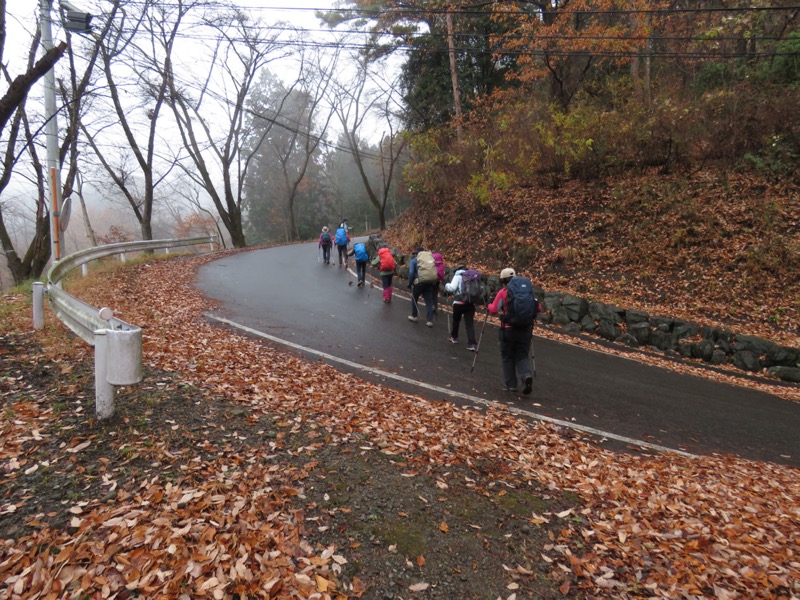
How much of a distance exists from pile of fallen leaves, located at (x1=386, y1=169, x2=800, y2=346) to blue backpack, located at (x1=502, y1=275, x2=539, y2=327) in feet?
21.8

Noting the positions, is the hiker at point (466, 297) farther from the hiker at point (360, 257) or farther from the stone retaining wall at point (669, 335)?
the hiker at point (360, 257)

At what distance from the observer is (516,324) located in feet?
22.7

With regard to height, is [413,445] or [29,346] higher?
[29,346]

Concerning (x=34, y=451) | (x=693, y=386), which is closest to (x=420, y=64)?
(x=693, y=386)

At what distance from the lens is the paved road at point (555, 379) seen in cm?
656

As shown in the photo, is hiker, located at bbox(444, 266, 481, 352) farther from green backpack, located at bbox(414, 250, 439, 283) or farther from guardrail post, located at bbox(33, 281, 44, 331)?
guardrail post, located at bbox(33, 281, 44, 331)

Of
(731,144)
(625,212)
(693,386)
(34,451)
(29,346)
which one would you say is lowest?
(693,386)

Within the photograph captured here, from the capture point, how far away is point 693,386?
8648 millimetres

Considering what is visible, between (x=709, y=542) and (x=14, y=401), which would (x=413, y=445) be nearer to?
(x=709, y=542)

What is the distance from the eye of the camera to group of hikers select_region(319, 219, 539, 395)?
6.90 meters

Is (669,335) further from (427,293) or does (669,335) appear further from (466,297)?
(427,293)

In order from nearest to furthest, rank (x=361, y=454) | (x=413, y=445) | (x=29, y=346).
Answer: (x=361, y=454) → (x=413, y=445) → (x=29, y=346)

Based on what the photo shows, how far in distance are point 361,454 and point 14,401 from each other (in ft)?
12.0

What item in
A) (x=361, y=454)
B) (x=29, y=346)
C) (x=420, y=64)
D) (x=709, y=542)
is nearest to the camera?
(x=709, y=542)
